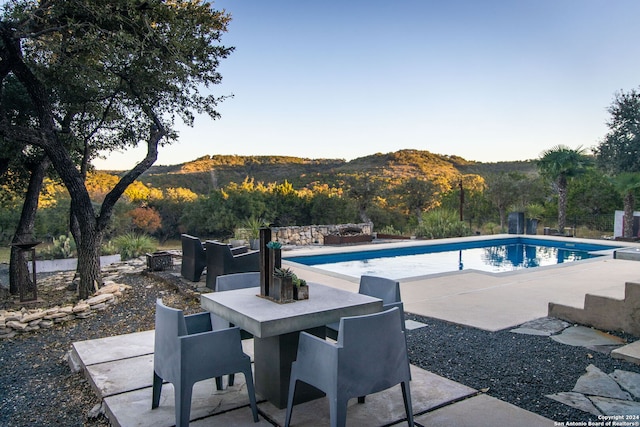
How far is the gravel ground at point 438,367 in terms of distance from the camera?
291 cm

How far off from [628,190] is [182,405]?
51.2ft

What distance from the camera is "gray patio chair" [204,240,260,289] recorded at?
20.2 feet

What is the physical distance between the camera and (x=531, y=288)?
6.45m

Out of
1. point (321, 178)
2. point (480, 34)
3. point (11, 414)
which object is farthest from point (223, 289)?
point (321, 178)

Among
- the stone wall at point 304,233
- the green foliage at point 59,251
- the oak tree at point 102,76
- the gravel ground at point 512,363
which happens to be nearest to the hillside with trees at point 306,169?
the stone wall at point 304,233

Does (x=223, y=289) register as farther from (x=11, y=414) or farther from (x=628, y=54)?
(x=628, y=54)

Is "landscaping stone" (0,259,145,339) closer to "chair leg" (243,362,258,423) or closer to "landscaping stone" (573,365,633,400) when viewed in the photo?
"chair leg" (243,362,258,423)

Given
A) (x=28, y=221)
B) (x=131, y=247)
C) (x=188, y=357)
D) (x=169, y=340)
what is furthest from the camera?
(x=131, y=247)

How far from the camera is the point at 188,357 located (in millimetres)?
2373

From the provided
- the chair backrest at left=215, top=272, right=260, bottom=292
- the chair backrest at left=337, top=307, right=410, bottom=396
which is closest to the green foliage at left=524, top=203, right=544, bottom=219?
the chair backrest at left=215, top=272, right=260, bottom=292

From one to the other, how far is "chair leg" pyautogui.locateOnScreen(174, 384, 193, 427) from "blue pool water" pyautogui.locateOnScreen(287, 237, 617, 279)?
23.4 feet

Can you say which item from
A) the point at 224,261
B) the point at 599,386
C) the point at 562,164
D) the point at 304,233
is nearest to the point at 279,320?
the point at 599,386

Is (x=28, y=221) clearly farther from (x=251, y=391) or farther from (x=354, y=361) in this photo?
(x=354, y=361)

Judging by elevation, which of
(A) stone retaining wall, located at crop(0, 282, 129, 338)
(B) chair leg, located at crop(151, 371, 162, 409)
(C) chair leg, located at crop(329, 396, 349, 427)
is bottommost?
(A) stone retaining wall, located at crop(0, 282, 129, 338)
